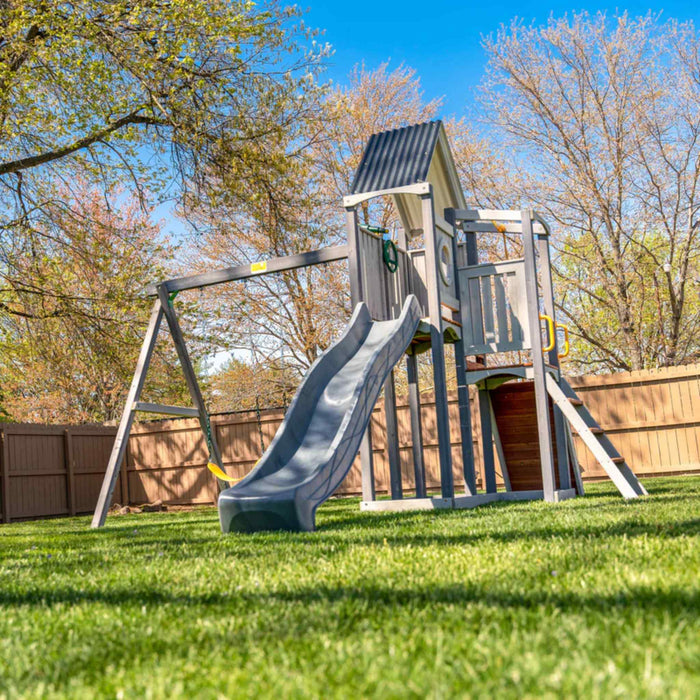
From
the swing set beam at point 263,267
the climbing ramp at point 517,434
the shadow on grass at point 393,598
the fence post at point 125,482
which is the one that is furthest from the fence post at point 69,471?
the shadow on grass at point 393,598

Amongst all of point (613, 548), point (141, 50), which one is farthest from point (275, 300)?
point (613, 548)

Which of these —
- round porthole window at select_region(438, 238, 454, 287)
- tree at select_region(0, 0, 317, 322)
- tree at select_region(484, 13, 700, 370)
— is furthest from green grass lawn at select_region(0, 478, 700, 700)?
tree at select_region(484, 13, 700, 370)

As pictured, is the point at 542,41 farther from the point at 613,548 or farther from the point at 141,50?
the point at 613,548

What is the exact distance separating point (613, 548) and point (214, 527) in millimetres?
4096

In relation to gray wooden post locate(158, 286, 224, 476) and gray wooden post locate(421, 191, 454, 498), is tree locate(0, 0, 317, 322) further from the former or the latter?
gray wooden post locate(421, 191, 454, 498)

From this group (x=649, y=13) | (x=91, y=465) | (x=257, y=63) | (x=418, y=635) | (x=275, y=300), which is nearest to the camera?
(x=418, y=635)

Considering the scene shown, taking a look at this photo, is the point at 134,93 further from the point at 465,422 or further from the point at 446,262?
the point at 465,422

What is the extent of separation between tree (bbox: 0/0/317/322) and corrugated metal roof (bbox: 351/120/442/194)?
328 centimetres

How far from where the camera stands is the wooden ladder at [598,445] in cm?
728

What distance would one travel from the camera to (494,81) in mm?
17781

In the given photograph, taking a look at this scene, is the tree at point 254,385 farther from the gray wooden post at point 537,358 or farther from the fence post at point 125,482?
the gray wooden post at point 537,358

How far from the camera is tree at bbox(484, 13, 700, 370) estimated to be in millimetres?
16641

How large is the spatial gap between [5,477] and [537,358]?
9483mm

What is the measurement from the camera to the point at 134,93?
1136cm
